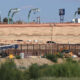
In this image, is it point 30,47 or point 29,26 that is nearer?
point 30,47

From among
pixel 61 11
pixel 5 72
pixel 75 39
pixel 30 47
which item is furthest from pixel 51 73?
pixel 61 11

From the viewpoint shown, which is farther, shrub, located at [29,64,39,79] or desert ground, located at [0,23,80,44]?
desert ground, located at [0,23,80,44]

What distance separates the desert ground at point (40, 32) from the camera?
119812 millimetres

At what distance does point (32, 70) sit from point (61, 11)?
14019 cm

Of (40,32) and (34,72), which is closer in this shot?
(34,72)

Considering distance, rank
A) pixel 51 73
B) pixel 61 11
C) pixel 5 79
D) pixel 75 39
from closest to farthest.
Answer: pixel 5 79
pixel 51 73
pixel 75 39
pixel 61 11

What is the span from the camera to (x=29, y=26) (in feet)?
398

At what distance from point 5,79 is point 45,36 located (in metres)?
104

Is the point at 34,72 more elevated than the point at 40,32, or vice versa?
the point at 34,72

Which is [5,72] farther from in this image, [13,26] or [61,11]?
[61,11]

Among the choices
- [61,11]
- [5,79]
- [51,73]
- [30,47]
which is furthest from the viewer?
[61,11]

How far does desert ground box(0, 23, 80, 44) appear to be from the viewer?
393 ft

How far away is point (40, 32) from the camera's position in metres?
122

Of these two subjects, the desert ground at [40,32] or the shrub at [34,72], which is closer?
the shrub at [34,72]
